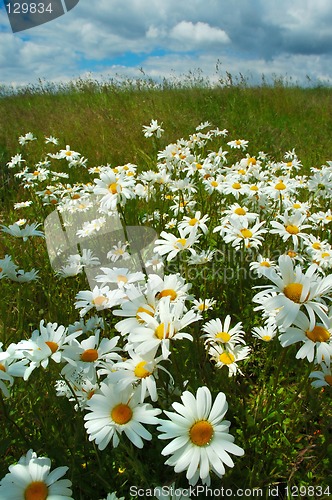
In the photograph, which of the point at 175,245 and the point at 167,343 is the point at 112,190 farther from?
the point at 167,343

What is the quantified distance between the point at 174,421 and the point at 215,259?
1.57 meters

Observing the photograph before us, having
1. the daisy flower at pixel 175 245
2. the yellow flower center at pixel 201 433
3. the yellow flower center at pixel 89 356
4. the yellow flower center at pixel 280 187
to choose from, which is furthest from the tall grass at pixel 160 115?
the yellow flower center at pixel 201 433

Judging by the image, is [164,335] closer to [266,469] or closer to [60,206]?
[266,469]

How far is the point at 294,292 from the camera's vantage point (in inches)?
44.8

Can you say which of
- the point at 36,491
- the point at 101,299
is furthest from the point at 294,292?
the point at 36,491

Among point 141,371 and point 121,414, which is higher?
point 141,371

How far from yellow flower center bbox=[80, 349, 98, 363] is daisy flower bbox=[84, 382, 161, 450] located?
0.17 meters

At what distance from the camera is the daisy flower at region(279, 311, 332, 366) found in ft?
3.53

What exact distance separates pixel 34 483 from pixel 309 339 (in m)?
0.88

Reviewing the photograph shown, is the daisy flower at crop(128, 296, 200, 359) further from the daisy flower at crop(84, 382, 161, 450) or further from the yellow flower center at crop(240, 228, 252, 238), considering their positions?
the yellow flower center at crop(240, 228, 252, 238)

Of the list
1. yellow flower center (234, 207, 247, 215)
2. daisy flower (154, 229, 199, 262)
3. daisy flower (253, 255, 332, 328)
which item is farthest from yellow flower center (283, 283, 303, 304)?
yellow flower center (234, 207, 247, 215)

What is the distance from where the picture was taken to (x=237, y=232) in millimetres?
2057

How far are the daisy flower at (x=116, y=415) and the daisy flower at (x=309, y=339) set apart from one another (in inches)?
17.2

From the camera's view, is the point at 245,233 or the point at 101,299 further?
the point at 245,233
